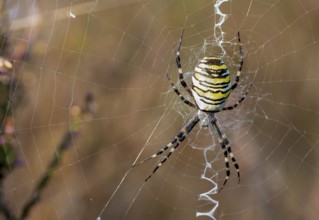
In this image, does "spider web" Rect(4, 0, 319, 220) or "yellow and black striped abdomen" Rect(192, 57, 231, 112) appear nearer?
"yellow and black striped abdomen" Rect(192, 57, 231, 112)

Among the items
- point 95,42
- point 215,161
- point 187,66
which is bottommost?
point 215,161

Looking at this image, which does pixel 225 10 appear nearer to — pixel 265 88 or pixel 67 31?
pixel 265 88

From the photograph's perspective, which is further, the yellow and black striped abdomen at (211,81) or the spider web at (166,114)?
the spider web at (166,114)

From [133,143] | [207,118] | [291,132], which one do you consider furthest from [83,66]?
[291,132]

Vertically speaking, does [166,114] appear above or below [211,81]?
below
